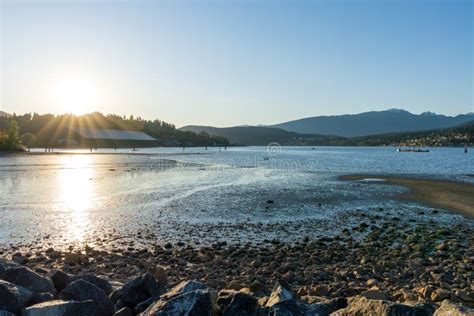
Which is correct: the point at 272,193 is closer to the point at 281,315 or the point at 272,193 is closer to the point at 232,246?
the point at 232,246

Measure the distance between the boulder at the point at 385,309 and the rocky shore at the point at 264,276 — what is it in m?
0.02

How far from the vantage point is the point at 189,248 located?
1490cm

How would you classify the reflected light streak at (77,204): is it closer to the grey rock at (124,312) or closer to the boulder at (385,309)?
the grey rock at (124,312)

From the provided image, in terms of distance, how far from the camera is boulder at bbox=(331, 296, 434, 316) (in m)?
5.67

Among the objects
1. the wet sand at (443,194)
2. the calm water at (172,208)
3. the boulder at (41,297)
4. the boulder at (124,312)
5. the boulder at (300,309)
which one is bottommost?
the wet sand at (443,194)

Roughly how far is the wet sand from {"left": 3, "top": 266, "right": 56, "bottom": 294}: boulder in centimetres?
2263

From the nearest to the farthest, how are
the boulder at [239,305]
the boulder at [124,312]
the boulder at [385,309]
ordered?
1. the boulder at [385,309]
2. the boulder at [239,305]
3. the boulder at [124,312]

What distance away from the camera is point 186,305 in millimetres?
6062

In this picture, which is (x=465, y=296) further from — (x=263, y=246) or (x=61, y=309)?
(x=61, y=309)

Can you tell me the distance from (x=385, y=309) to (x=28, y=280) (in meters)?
7.04

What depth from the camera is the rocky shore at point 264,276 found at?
251 inches

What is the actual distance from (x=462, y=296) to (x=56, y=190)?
107 ft

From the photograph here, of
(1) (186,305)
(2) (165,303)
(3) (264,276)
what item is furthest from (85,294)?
(3) (264,276)

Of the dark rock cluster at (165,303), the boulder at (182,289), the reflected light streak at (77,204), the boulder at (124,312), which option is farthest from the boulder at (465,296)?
the reflected light streak at (77,204)
